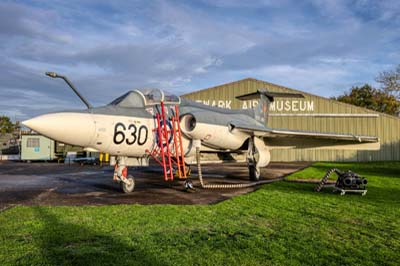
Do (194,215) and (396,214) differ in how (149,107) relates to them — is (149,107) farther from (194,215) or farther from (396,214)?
(396,214)

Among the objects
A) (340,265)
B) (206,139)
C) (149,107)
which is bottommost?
(340,265)

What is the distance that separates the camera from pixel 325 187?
10.8 metres

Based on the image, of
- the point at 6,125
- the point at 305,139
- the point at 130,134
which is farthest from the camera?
the point at 6,125

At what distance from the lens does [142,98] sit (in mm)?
10016

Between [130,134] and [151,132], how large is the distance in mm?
801

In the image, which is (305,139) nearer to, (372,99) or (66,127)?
(66,127)

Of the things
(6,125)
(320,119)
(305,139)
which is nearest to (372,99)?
(320,119)

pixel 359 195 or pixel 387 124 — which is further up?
pixel 387 124

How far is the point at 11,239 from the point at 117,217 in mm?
1920

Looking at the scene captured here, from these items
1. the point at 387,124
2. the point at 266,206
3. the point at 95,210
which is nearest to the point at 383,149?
the point at 387,124

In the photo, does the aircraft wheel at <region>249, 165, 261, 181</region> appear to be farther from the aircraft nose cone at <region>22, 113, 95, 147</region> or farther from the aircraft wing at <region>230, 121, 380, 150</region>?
the aircraft nose cone at <region>22, 113, 95, 147</region>

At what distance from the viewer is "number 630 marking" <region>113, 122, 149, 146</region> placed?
8891mm

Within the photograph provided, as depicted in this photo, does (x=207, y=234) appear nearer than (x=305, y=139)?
Yes

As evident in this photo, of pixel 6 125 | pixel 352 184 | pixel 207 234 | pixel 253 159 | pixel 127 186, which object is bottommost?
pixel 207 234
